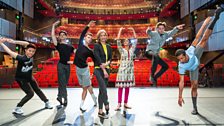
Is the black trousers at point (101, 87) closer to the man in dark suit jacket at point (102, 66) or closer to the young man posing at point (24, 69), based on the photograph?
the man in dark suit jacket at point (102, 66)

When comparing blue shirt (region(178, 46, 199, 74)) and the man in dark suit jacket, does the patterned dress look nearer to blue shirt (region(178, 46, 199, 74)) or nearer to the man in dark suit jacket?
the man in dark suit jacket

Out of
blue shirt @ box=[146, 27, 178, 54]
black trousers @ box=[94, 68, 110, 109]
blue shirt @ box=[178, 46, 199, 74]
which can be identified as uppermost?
blue shirt @ box=[146, 27, 178, 54]

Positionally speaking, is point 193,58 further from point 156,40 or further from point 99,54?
point 99,54

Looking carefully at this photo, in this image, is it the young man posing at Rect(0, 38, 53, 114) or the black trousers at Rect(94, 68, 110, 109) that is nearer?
the black trousers at Rect(94, 68, 110, 109)

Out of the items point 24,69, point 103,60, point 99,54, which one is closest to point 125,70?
point 103,60

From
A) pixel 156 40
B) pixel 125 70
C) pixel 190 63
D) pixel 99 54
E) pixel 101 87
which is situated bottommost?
pixel 101 87

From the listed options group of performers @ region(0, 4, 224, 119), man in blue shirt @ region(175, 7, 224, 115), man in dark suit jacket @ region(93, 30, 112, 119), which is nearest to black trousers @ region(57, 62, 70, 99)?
group of performers @ region(0, 4, 224, 119)

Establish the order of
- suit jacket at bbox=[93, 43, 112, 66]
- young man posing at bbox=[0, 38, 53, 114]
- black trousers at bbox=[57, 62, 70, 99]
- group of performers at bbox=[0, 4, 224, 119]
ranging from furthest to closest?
black trousers at bbox=[57, 62, 70, 99], young man posing at bbox=[0, 38, 53, 114], group of performers at bbox=[0, 4, 224, 119], suit jacket at bbox=[93, 43, 112, 66]

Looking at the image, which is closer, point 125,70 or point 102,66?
point 102,66

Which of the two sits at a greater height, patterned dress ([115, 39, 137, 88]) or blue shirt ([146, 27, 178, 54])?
blue shirt ([146, 27, 178, 54])

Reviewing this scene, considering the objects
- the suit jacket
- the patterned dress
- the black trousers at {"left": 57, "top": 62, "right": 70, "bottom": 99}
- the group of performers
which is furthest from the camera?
the black trousers at {"left": 57, "top": 62, "right": 70, "bottom": 99}

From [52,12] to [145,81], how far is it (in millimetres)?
19267

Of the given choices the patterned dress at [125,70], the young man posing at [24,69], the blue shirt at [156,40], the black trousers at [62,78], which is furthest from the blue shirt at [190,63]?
the young man posing at [24,69]

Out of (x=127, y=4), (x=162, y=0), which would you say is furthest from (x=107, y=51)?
(x=127, y=4)
